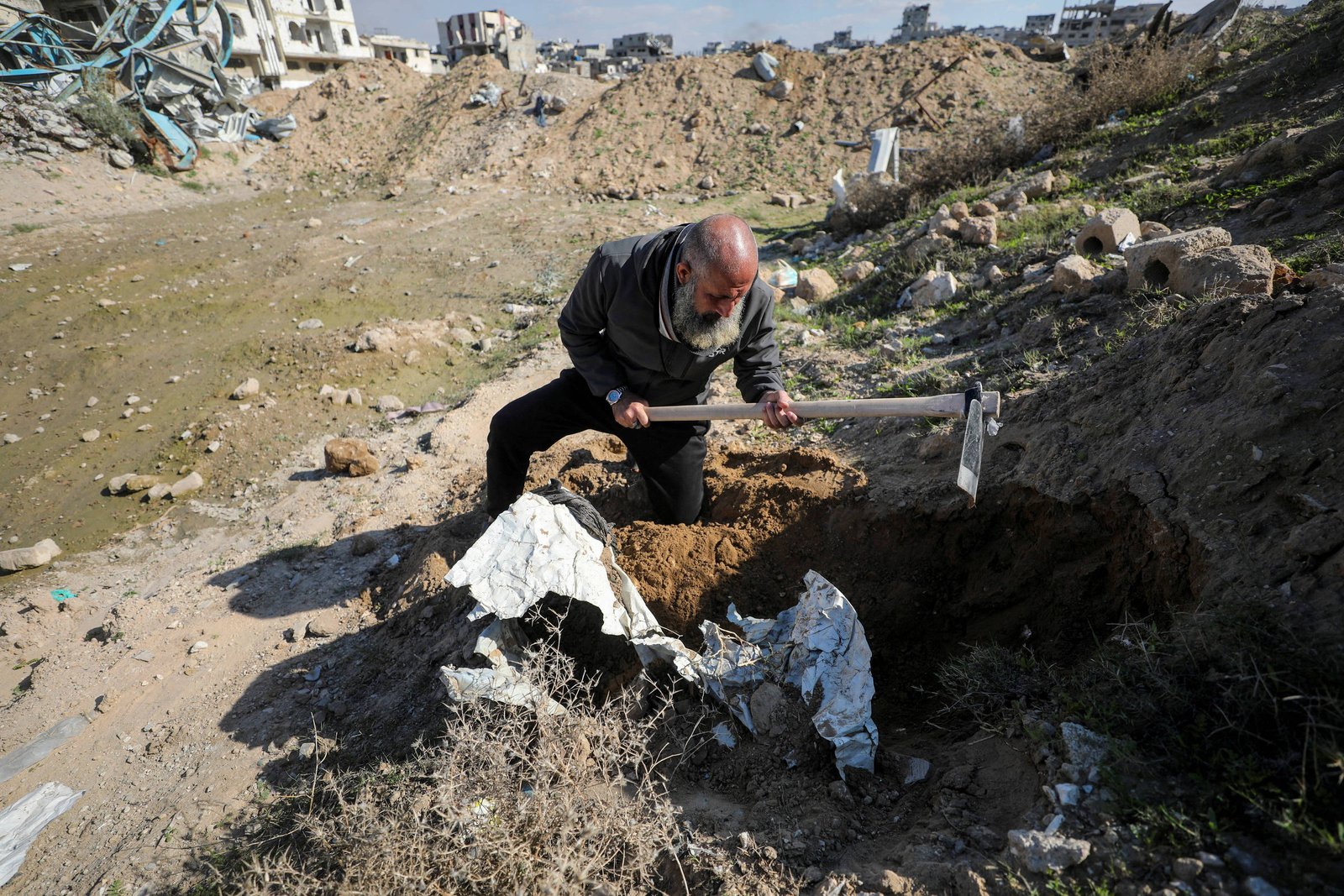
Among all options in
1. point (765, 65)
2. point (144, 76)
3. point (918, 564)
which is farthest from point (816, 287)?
point (144, 76)

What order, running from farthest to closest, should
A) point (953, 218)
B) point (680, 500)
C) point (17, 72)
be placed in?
1. point (17, 72)
2. point (953, 218)
3. point (680, 500)

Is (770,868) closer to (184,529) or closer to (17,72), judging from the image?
(184,529)

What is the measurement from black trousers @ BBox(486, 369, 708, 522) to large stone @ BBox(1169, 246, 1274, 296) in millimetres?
2472

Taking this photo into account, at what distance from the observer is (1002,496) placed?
269 cm

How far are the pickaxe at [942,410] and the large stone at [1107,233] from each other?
3210mm

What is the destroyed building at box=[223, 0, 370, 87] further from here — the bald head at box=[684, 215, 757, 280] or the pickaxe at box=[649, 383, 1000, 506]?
the pickaxe at box=[649, 383, 1000, 506]

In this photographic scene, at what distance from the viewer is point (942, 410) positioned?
2.31 metres

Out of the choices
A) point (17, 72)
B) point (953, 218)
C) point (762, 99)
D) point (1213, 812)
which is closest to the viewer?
point (1213, 812)

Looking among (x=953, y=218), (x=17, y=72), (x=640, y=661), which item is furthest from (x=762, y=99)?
(x=640, y=661)

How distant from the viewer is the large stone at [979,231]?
19.3ft

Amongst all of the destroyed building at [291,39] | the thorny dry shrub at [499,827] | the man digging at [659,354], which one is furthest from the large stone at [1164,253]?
the destroyed building at [291,39]

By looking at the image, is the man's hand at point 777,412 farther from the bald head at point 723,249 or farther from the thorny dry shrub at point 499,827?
the thorny dry shrub at point 499,827

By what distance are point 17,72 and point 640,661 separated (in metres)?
17.7

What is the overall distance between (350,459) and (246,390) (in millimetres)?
2056
